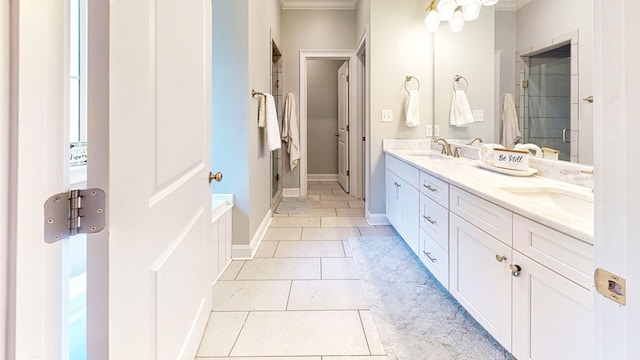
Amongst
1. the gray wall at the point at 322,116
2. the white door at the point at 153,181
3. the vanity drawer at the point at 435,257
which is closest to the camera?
the white door at the point at 153,181

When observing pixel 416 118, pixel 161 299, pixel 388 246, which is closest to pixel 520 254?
pixel 161 299

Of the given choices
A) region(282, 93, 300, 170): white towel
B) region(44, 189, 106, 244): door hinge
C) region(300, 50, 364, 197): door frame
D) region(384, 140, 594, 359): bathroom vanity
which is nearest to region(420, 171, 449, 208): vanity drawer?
region(384, 140, 594, 359): bathroom vanity

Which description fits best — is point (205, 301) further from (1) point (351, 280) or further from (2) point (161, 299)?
(1) point (351, 280)

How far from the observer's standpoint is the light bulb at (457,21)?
10.7ft

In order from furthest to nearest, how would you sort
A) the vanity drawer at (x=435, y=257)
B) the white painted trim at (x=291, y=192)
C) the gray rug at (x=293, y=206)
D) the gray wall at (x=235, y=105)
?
the white painted trim at (x=291, y=192) < the gray rug at (x=293, y=206) < the gray wall at (x=235, y=105) < the vanity drawer at (x=435, y=257)

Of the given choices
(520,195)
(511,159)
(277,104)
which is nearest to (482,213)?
(520,195)

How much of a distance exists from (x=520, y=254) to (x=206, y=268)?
1297 millimetres

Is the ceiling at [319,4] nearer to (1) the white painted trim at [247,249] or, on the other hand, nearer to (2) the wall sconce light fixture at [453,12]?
(2) the wall sconce light fixture at [453,12]

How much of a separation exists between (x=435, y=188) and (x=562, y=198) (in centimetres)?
68

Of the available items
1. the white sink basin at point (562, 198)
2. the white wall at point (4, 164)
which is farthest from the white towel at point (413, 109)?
the white wall at point (4, 164)

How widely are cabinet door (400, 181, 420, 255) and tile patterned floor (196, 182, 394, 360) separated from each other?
49 centimetres

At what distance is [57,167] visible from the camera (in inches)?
22.5

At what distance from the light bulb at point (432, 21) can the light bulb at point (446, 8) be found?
0.11 metres

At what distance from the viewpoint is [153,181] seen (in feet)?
3.09
